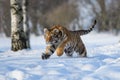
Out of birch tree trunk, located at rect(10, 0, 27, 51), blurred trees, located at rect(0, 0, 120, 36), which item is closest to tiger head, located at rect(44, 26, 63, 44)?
birch tree trunk, located at rect(10, 0, 27, 51)

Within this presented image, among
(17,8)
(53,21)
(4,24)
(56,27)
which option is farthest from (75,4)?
(56,27)

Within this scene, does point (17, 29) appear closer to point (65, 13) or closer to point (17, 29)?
point (17, 29)

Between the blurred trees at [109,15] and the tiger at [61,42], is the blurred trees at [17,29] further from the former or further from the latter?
the blurred trees at [109,15]

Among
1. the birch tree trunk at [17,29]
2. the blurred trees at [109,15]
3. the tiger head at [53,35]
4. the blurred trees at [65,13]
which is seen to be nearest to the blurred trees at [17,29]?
the birch tree trunk at [17,29]

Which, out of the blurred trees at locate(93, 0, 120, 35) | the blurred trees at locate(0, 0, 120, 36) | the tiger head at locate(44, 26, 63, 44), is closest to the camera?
the tiger head at locate(44, 26, 63, 44)

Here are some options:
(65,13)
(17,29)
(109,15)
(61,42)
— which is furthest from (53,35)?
(65,13)

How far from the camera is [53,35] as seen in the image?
8.91 metres

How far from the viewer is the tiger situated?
29.3ft

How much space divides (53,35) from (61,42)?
12.0 inches

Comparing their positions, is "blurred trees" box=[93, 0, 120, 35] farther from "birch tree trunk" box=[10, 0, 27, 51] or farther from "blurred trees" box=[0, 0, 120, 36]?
"birch tree trunk" box=[10, 0, 27, 51]

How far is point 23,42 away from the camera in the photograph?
1299cm

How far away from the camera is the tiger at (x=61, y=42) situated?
8.94 meters

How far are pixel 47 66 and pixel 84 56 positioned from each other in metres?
1.99

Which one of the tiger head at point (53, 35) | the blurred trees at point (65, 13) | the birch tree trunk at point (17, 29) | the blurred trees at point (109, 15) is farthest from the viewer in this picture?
the blurred trees at point (65, 13)
